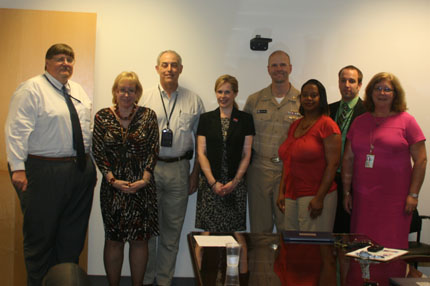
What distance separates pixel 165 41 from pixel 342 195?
7.18ft

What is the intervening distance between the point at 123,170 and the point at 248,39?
1.90 metres

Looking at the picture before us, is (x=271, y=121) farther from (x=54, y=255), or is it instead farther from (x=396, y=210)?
(x=54, y=255)

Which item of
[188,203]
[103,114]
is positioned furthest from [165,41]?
[188,203]

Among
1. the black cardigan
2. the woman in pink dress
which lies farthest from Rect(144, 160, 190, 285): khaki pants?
the woman in pink dress

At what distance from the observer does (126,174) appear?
11.3ft

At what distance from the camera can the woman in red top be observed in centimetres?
335

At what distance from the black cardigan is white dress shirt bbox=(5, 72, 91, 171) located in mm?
1095

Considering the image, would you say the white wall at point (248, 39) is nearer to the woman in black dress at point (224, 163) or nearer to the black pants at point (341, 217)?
the woman in black dress at point (224, 163)

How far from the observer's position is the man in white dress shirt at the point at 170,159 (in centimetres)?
400

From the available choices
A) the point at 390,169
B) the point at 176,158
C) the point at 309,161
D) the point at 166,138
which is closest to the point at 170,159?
the point at 176,158

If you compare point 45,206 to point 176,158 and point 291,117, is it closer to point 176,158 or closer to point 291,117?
point 176,158

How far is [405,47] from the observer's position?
4.57m

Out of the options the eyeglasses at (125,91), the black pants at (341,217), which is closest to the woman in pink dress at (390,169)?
the black pants at (341,217)

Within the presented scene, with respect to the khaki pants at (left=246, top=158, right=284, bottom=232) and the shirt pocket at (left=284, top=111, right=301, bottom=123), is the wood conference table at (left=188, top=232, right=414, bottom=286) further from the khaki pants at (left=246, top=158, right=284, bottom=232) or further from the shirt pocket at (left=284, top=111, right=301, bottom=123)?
the shirt pocket at (left=284, top=111, right=301, bottom=123)
